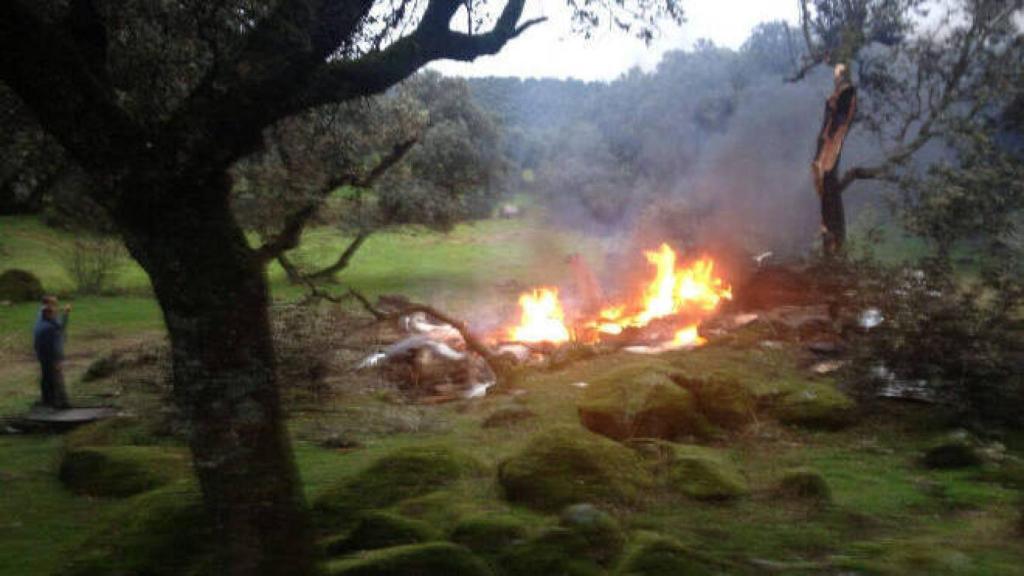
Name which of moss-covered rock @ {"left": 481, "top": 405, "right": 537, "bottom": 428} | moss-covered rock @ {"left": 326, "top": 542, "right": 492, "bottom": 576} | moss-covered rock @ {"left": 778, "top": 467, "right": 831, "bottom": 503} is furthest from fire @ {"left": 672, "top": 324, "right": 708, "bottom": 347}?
moss-covered rock @ {"left": 326, "top": 542, "right": 492, "bottom": 576}

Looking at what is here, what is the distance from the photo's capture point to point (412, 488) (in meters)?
8.06

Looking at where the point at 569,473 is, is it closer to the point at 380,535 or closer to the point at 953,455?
the point at 380,535

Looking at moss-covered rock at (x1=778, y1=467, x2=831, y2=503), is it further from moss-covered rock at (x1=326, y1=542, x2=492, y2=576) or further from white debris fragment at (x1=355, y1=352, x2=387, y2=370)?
white debris fragment at (x1=355, y1=352, x2=387, y2=370)

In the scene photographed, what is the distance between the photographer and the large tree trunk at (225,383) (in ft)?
17.4

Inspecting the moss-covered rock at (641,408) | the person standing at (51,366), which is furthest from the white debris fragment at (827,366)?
the person standing at (51,366)

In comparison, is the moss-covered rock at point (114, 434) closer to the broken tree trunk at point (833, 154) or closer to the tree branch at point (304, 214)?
the tree branch at point (304, 214)

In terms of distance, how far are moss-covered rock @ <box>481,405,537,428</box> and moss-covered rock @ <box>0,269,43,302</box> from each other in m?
21.5

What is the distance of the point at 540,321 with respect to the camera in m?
21.0

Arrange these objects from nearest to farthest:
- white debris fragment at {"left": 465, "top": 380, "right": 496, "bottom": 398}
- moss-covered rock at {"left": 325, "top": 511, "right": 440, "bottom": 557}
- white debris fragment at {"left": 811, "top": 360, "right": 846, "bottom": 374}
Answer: moss-covered rock at {"left": 325, "top": 511, "right": 440, "bottom": 557}, white debris fragment at {"left": 465, "top": 380, "right": 496, "bottom": 398}, white debris fragment at {"left": 811, "top": 360, "right": 846, "bottom": 374}

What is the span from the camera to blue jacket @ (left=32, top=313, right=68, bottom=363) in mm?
13492

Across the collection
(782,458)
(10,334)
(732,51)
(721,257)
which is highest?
(732,51)

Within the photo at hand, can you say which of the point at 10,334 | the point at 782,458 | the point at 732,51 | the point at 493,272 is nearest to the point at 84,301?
the point at 10,334

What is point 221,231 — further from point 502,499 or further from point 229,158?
point 502,499

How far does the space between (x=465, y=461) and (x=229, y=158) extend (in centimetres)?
417
